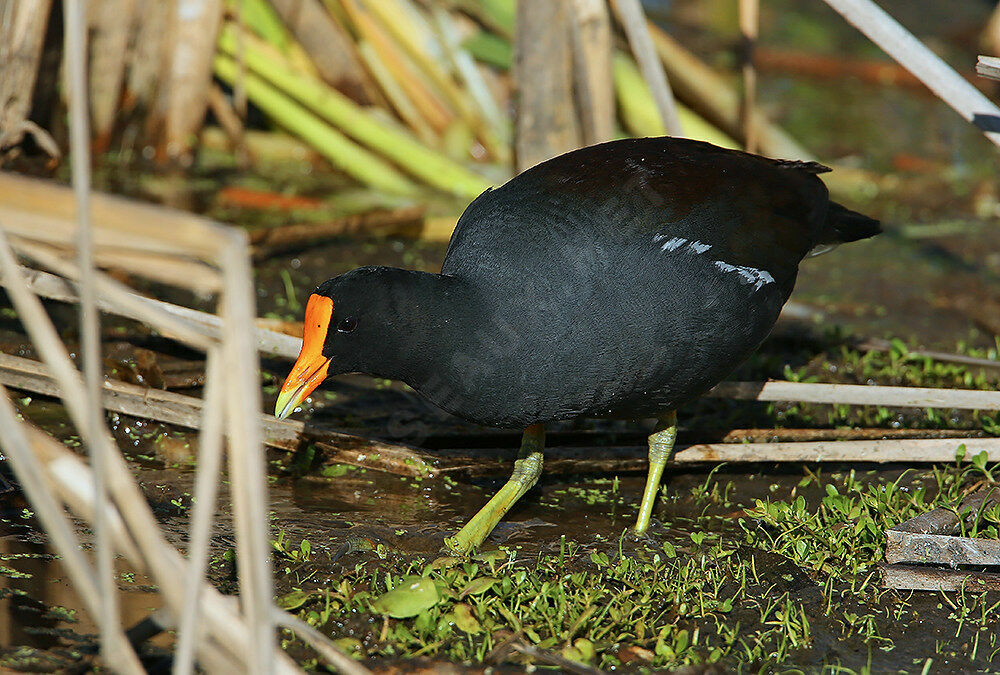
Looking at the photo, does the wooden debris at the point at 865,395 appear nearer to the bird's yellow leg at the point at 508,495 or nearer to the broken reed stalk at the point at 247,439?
the bird's yellow leg at the point at 508,495

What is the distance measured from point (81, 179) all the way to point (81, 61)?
0.19 meters

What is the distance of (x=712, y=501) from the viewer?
11.3ft

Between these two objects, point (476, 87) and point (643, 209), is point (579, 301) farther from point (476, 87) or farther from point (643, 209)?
point (476, 87)

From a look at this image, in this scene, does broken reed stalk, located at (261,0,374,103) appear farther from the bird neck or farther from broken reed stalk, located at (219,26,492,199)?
the bird neck

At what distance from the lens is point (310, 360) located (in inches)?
106

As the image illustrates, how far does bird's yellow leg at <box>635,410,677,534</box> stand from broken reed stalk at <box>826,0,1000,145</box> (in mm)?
1289

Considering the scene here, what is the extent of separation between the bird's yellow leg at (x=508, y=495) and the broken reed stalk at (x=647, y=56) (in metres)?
1.51

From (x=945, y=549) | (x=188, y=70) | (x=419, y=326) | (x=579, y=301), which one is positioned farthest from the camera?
(x=188, y=70)

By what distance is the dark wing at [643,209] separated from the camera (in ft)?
9.47

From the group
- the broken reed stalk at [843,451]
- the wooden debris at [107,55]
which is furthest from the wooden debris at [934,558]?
the wooden debris at [107,55]

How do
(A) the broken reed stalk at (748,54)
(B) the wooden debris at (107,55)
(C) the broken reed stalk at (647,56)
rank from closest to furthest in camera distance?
(C) the broken reed stalk at (647,56) → (A) the broken reed stalk at (748,54) → (B) the wooden debris at (107,55)

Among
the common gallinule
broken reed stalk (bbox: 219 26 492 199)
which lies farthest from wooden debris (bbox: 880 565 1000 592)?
broken reed stalk (bbox: 219 26 492 199)

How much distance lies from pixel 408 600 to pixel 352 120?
13.0 ft

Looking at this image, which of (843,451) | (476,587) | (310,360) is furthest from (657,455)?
(310,360)
